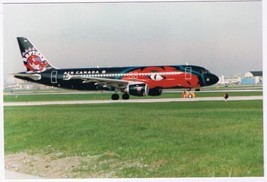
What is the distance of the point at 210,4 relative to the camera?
9180 mm

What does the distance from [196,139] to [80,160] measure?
2310 millimetres

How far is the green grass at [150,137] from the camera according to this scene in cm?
748

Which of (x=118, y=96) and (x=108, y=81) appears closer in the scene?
A: (x=118, y=96)

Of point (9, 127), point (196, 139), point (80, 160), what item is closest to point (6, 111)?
point (9, 127)

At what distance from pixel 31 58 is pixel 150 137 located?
379 centimetres

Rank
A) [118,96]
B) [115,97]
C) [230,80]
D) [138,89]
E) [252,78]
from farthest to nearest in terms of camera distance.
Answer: [115,97] → [138,89] → [118,96] → [230,80] → [252,78]

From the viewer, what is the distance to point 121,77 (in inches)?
503

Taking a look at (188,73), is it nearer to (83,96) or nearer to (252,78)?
(83,96)

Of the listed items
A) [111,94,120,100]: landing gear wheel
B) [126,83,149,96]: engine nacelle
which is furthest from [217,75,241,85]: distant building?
[111,94,120,100]: landing gear wheel

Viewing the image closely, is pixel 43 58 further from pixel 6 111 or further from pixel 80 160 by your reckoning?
pixel 80 160

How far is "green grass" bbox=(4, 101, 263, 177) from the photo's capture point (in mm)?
7484

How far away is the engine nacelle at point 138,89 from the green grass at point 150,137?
685mm

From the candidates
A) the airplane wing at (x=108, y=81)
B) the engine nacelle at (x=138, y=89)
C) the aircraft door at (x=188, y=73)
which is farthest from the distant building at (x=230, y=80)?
the airplane wing at (x=108, y=81)

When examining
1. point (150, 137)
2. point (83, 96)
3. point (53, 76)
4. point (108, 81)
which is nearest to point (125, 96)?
point (108, 81)
